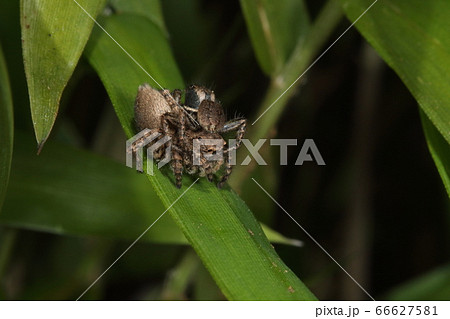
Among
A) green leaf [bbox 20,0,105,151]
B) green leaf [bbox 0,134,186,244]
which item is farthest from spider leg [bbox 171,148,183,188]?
green leaf [bbox 0,134,186,244]

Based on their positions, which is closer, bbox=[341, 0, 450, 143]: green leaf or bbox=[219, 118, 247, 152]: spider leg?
bbox=[341, 0, 450, 143]: green leaf

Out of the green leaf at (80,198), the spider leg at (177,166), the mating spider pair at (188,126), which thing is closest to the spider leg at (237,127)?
the mating spider pair at (188,126)

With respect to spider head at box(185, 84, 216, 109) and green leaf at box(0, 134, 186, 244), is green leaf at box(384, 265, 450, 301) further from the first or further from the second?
spider head at box(185, 84, 216, 109)

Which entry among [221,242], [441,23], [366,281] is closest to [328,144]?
[366,281]

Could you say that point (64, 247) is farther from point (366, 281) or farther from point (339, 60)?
point (339, 60)

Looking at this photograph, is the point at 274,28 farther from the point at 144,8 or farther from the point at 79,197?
the point at 79,197

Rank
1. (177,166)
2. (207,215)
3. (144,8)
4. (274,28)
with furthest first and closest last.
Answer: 1. (274,28)
2. (144,8)
3. (177,166)
4. (207,215)

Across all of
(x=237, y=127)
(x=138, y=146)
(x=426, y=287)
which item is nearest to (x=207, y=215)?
(x=138, y=146)
